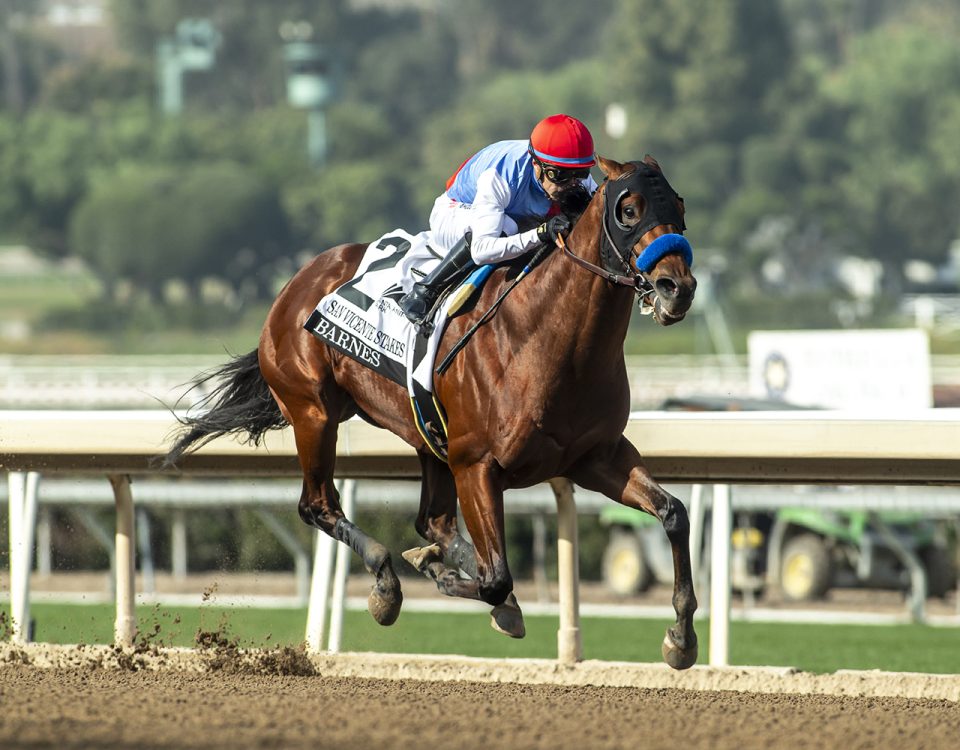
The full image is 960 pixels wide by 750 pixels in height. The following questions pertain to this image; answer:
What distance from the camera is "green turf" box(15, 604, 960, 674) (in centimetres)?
729

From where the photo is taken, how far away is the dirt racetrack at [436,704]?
12.8 ft

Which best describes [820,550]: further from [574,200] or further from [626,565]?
[574,200]

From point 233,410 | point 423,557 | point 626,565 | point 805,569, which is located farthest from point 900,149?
point 423,557

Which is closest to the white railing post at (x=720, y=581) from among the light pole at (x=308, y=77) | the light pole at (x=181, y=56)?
the light pole at (x=308, y=77)

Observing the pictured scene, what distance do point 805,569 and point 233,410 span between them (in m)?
5.99

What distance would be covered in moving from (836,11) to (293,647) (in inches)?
4489

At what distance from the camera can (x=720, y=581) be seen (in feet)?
17.7

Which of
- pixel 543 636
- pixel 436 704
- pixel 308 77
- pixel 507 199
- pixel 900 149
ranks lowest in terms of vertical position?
pixel 543 636

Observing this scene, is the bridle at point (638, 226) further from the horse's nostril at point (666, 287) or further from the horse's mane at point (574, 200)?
the horse's mane at point (574, 200)

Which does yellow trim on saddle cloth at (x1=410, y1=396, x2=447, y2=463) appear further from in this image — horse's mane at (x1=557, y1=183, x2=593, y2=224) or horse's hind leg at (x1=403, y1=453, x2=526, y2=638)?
horse's mane at (x1=557, y1=183, x2=593, y2=224)

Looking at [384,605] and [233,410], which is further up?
[233,410]

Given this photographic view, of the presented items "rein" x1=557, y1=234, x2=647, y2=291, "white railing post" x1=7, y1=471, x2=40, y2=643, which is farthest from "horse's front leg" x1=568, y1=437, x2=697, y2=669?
"white railing post" x1=7, y1=471, x2=40, y2=643

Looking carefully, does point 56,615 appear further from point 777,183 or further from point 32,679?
point 777,183

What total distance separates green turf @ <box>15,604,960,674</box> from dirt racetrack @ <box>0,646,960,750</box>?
128cm
